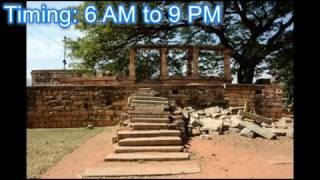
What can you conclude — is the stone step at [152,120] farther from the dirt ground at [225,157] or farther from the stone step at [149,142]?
the stone step at [149,142]

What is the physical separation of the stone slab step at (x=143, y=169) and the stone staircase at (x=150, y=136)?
1.13 ft

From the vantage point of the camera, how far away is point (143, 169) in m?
6.57

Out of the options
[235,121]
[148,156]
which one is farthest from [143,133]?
[235,121]

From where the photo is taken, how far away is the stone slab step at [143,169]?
624 centimetres

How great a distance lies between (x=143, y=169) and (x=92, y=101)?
7991mm

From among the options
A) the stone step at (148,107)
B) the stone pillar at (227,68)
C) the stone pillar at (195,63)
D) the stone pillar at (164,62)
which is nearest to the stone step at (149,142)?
the stone step at (148,107)
